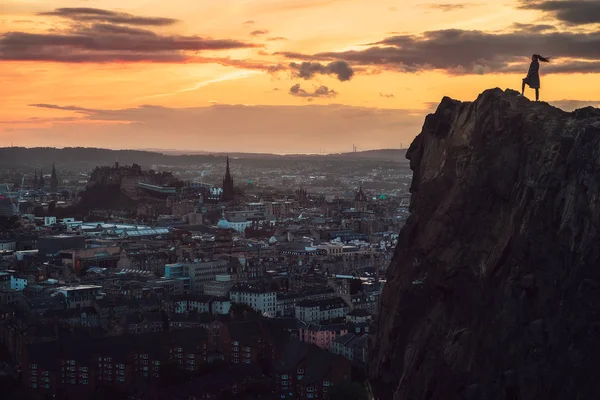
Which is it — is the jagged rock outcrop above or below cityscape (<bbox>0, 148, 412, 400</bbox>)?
above

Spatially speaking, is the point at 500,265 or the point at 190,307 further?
the point at 190,307

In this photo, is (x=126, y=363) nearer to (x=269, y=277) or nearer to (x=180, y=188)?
(x=269, y=277)

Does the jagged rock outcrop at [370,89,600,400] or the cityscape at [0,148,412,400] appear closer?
the jagged rock outcrop at [370,89,600,400]

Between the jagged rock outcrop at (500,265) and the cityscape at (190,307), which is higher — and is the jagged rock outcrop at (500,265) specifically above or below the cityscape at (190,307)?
above

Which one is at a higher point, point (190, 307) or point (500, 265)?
point (500, 265)

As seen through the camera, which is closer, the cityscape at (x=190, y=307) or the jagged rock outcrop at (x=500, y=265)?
the jagged rock outcrop at (x=500, y=265)
